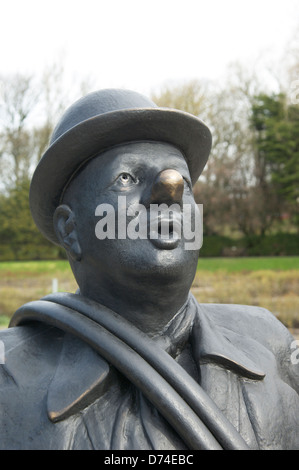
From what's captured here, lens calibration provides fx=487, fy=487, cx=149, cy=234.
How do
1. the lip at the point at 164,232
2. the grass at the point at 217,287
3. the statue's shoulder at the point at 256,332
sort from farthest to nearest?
the grass at the point at 217,287, the statue's shoulder at the point at 256,332, the lip at the point at 164,232

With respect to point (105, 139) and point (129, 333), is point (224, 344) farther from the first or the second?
point (105, 139)

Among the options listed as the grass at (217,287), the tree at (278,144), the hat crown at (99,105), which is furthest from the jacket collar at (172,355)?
the tree at (278,144)

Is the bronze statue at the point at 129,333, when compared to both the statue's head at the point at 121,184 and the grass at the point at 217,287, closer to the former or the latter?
the statue's head at the point at 121,184

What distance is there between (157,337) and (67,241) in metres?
0.50

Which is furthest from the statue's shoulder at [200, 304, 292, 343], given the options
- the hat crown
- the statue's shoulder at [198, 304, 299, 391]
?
the hat crown

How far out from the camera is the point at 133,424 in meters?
1.54

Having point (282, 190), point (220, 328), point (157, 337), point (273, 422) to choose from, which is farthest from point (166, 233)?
point (282, 190)

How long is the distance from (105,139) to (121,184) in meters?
0.17

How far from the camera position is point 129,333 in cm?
165

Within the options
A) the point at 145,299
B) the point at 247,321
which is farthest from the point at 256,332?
the point at 145,299

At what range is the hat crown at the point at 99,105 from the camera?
1.81m

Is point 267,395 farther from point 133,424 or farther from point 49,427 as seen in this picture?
point 49,427

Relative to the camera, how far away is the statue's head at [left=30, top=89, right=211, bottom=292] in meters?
1.68
